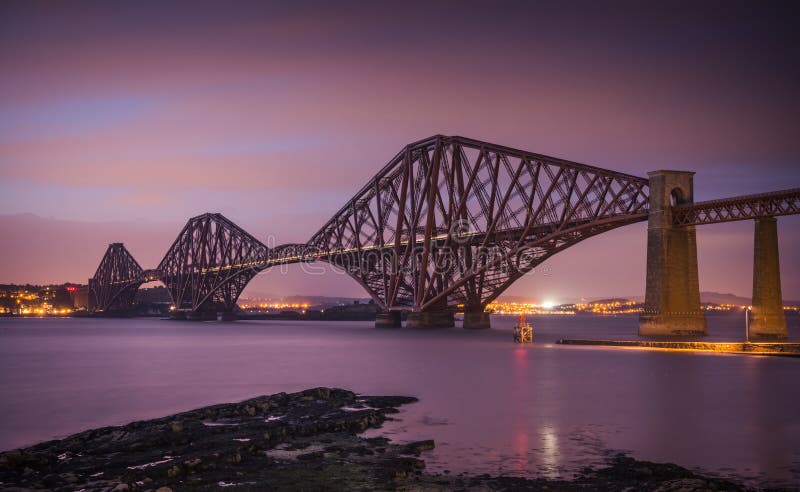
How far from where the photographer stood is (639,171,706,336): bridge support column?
2328 inches

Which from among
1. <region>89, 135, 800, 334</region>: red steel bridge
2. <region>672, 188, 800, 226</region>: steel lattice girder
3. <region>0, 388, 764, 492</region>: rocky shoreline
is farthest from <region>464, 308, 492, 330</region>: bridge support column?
<region>0, 388, 764, 492</region>: rocky shoreline

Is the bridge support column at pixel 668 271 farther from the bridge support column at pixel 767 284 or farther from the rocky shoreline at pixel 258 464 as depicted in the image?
the rocky shoreline at pixel 258 464

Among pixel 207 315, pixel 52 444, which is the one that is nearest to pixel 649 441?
pixel 52 444

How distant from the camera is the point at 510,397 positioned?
102ft

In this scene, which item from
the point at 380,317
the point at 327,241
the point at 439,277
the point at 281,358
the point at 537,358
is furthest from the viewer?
the point at 327,241

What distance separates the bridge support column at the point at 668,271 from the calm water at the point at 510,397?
20.3ft

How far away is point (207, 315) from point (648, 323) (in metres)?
134

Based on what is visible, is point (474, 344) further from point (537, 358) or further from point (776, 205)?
point (776, 205)

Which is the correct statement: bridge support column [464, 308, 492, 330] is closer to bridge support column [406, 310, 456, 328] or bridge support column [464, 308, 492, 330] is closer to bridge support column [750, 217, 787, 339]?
bridge support column [406, 310, 456, 328]

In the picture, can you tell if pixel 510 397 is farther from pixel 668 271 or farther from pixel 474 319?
pixel 474 319

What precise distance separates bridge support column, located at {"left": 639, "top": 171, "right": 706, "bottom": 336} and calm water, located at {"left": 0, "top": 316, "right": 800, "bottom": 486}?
6.18m

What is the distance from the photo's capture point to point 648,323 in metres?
60.4

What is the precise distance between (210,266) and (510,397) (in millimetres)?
151133

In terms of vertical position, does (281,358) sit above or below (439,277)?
below
